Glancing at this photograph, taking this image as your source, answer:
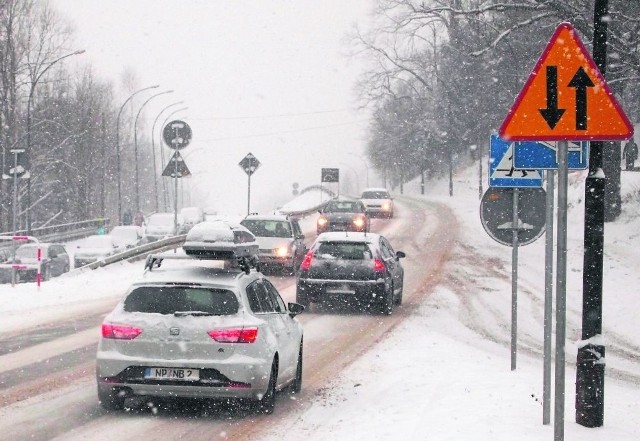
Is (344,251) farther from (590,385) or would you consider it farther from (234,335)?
(590,385)

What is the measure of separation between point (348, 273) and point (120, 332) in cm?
1072

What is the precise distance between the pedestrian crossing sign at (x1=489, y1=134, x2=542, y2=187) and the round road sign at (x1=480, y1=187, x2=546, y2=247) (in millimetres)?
367

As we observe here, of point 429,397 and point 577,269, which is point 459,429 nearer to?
point 429,397

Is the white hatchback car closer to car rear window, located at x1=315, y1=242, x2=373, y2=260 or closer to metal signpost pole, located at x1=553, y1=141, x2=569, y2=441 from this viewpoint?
car rear window, located at x1=315, y1=242, x2=373, y2=260

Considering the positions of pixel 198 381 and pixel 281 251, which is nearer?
pixel 198 381

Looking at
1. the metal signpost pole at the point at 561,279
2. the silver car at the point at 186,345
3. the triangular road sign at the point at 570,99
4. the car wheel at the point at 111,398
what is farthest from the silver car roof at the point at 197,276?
the triangular road sign at the point at 570,99

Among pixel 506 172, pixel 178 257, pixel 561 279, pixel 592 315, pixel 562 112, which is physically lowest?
pixel 592 315

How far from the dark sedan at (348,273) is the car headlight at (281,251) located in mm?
6905

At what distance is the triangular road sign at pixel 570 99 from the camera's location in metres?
5.88

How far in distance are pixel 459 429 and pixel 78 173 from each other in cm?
6661

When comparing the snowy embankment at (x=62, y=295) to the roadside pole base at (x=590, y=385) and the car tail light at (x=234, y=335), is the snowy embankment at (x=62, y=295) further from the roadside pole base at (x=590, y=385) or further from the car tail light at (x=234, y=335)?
the roadside pole base at (x=590, y=385)

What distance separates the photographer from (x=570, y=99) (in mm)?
5902

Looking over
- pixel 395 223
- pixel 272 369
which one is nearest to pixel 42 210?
pixel 395 223

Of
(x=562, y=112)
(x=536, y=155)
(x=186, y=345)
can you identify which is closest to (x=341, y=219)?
(x=186, y=345)
